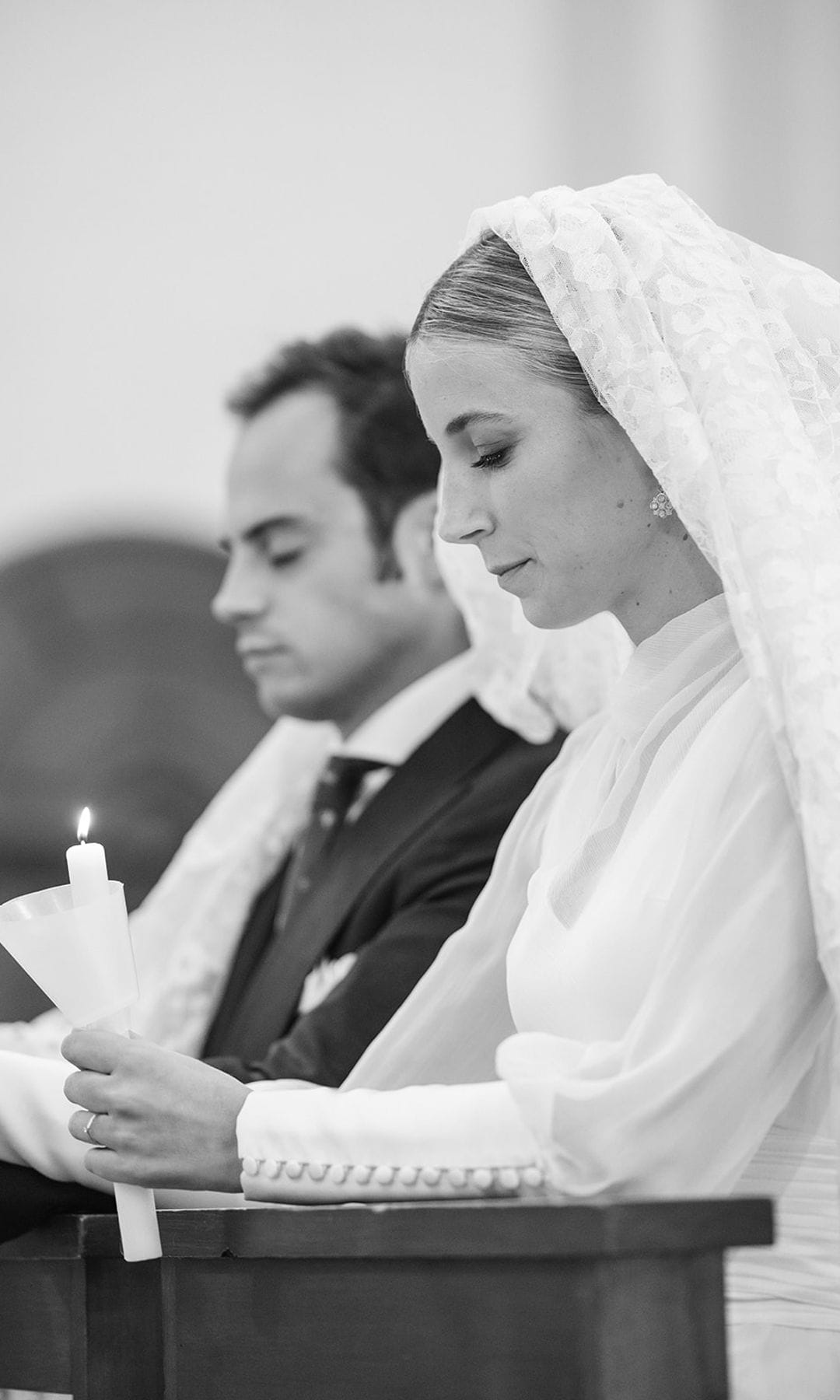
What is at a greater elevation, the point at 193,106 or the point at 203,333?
the point at 193,106

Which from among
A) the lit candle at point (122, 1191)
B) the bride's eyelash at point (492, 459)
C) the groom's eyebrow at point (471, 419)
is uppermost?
the groom's eyebrow at point (471, 419)

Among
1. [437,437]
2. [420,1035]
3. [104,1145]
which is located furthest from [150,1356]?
[437,437]

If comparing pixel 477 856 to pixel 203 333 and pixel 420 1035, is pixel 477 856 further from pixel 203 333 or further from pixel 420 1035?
pixel 203 333

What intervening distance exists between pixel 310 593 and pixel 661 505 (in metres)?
1.31

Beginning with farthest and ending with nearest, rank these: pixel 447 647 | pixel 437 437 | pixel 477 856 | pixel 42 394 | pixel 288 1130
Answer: pixel 42 394 → pixel 447 647 → pixel 477 856 → pixel 437 437 → pixel 288 1130

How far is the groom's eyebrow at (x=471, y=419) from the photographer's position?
169cm

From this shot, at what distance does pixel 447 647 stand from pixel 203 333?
5.10ft

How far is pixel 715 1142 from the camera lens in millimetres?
1303

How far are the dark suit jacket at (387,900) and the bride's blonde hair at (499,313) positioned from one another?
893 millimetres

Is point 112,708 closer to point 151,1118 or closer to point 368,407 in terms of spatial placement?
point 368,407

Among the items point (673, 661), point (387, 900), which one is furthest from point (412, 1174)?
point (387, 900)

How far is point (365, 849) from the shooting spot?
269 cm

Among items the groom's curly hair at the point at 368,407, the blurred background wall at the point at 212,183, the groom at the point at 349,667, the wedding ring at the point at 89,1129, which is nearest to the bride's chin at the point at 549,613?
the wedding ring at the point at 89,1129

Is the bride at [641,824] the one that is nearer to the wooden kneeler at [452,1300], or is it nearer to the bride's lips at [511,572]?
the bride's lips at [511,572]
